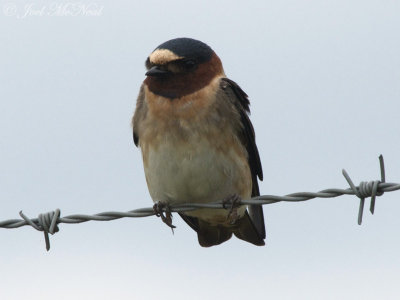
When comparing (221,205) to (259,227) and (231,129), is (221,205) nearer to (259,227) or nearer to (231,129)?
(231,129)

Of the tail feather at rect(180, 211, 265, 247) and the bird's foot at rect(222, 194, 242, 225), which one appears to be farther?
the tail feather at rect(180, 211, 265, 247)

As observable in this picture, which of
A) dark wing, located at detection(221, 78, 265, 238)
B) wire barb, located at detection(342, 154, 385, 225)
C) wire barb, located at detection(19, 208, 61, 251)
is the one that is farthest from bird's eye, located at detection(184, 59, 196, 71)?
wire barb, located at detection(342, 154, 385, 225)

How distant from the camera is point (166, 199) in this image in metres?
8.74

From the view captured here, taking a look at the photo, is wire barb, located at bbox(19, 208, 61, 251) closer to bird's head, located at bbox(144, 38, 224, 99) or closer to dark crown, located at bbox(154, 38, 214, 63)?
bird's head, located at bbox(144, 38, 224, 99)

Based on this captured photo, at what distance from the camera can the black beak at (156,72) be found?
8.71m

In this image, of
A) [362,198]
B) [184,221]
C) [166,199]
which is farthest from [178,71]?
[362,198]

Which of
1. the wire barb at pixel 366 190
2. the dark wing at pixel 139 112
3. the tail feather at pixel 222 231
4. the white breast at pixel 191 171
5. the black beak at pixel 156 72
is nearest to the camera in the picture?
the wire barb at pixel 366 190

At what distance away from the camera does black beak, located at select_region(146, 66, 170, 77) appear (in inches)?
343

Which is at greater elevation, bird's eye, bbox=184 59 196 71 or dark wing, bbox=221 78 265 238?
bird's eye, bbox=184 59 196 71

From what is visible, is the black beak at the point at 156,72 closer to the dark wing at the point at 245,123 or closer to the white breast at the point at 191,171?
the dark wing at the point at 245,123

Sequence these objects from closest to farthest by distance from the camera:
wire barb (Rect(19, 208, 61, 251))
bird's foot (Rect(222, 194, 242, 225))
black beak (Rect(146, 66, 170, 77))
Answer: wire barb (Rect(19, 208, 61, 251)) < bird's foot (Rect(222, 194, 242, 225)) < black beak (Rect(146, 66, 170, 77))

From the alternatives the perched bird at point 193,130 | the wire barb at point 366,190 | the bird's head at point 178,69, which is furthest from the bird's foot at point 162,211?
the wire barb at point 366,190

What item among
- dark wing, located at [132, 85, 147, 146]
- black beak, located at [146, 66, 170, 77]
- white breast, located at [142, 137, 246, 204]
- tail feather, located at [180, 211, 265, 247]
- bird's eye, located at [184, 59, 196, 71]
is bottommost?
tail feather, located at [180, 211, 265, 247]

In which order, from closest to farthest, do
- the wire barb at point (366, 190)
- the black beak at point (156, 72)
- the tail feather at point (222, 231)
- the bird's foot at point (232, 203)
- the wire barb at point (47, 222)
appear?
the wire barb at point (366, 190) → the wire barb at point (47, 222) → the bird's foot at point (232, 203) → the black beak at point (156, 72) → the tail feather at point (222, 231)
